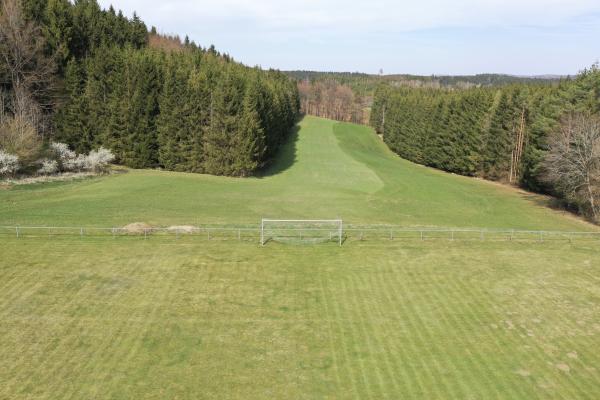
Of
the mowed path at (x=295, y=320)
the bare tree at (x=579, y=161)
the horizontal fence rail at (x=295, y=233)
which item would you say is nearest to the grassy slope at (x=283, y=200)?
the horizontal fence rail at (x=295, y=233)

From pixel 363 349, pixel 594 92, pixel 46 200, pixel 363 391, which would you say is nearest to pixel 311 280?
pixel 363 349

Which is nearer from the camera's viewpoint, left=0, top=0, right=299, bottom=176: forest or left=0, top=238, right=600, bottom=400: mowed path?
left=0, top=238, right=600, bottom=400: mowed path

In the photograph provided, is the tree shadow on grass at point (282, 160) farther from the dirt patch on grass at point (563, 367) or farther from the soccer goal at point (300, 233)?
the dirt patch on grass at point (563, 367)

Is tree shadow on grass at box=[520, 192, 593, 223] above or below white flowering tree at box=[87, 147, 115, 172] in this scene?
below

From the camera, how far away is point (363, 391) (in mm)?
19969

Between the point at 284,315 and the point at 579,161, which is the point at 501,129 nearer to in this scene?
the point at 579,161

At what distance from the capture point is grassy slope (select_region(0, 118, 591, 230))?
→ 43031mm

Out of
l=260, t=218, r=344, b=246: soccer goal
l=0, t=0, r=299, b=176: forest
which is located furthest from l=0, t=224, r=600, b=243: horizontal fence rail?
l=0, t=0, r=299, b=176: forest

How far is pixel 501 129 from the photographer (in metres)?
77.9

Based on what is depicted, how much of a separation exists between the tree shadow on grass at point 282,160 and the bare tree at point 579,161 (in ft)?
122

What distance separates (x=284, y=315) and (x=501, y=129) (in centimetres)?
6320

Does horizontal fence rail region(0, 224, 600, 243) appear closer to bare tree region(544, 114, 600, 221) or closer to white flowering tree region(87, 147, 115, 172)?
bare tree region(544, 114, 600, 221)

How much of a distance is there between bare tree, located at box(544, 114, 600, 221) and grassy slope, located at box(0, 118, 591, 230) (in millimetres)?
2903

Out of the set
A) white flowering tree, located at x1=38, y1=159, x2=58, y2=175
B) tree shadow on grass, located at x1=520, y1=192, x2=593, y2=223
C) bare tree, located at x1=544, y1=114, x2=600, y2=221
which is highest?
bare tree, located at x1=544, y1=114, x2=600, y2=221
